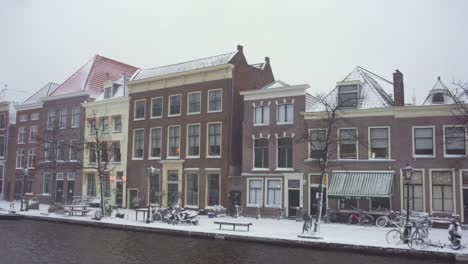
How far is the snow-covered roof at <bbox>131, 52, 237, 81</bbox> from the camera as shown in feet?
143

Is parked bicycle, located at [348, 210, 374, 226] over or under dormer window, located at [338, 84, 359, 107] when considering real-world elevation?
under

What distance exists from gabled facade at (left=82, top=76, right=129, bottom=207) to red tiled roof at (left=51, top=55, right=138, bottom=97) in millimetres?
2513

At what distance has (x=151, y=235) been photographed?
28.0 metres

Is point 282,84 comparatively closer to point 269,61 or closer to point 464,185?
point 269,61

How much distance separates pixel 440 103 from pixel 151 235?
20.7 m

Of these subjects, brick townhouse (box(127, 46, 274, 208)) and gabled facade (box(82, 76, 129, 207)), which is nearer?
brick townhouse (box(127, 46, 274, 208))

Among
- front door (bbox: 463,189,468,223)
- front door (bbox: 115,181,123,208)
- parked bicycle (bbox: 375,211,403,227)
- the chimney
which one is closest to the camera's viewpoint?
front door (bbox: 463,189,468,223)

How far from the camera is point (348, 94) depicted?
36.7 meters

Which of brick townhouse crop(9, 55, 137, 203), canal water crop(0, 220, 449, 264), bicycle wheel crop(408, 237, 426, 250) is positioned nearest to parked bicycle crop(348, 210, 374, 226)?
bicycle wheel crop(408, 237, 426, 250)

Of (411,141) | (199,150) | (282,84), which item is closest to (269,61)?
(282,84)

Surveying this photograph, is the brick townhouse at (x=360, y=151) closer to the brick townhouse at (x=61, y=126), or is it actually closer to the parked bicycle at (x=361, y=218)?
the parked bicycle at (x=361, y=218)

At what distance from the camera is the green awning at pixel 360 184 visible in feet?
109

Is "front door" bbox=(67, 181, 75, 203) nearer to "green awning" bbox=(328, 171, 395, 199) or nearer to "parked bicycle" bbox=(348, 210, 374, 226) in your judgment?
"green awning" bbox=(328, 171, 395, 199)

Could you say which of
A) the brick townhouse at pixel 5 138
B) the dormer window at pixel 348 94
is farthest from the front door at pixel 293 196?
the brick townhouse at pixel 5 138
